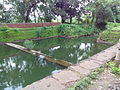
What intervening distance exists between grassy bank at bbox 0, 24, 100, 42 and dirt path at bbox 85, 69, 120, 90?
318 inches

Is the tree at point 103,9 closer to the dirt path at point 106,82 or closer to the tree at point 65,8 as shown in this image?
the tree at point 65,8

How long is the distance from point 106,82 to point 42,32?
9221 millimetres

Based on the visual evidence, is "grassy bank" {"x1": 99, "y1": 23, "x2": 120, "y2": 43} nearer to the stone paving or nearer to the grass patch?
the stone paving

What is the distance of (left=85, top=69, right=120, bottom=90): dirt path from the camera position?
266 cm

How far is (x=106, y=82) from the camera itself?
2.92 metres

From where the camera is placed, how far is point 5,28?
9312 mm

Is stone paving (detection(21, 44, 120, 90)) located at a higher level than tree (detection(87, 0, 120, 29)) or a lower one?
lower

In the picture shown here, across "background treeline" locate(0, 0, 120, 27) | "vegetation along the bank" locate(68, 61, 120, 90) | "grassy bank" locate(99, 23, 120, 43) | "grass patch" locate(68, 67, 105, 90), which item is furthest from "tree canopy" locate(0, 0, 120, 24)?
"grass patch" locate(68, 67, 105, 90)

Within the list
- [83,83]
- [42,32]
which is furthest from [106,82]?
[42,32]

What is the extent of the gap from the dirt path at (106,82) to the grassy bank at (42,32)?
8067mm

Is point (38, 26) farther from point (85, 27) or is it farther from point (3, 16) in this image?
point (85, 27)

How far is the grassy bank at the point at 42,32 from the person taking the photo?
30.6ft

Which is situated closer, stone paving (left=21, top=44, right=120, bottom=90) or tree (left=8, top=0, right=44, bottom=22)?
stone paving (left=21, top=44, right=120, bottom=90)

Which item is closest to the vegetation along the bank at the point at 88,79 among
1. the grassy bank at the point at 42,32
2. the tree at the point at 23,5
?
the grassy bank at the point at 42,32
